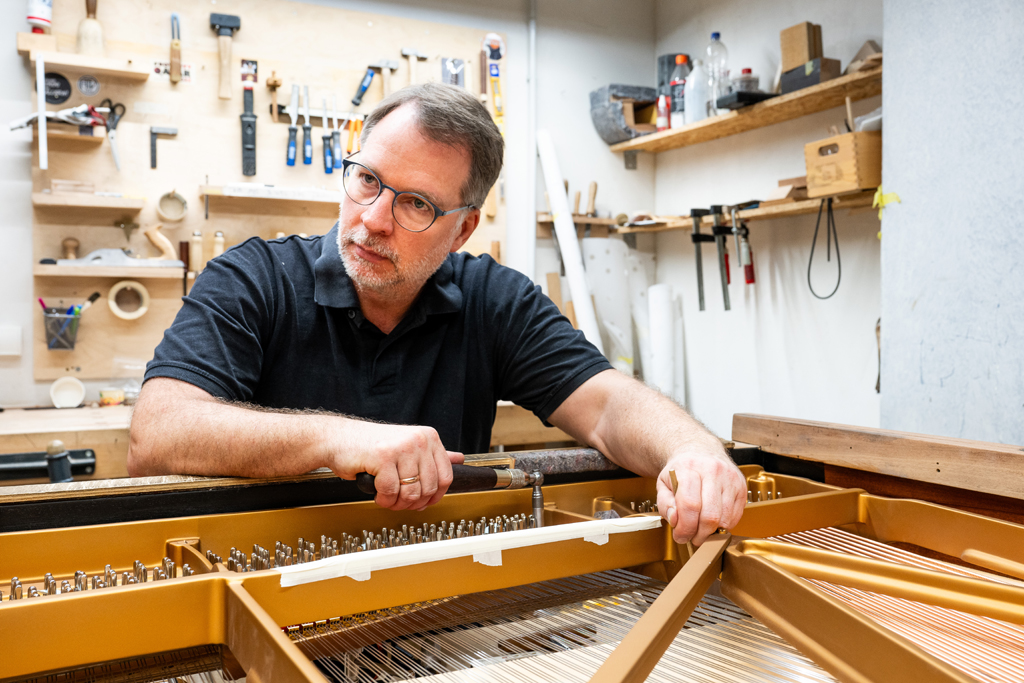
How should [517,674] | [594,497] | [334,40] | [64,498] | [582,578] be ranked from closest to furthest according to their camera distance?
[517,674] → [64,498] → [582,578] → [594,497] → [334,40]

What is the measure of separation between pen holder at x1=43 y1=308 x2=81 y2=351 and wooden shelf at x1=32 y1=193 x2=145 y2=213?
21.3 inches

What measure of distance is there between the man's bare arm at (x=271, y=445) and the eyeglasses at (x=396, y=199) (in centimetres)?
66

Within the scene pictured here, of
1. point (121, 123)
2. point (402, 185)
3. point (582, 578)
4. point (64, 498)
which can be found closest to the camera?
point (64, 498)

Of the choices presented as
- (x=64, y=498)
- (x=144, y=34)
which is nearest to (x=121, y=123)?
(x=144, y=34)

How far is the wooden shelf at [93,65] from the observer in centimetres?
353

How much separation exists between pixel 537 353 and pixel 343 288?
1.86ft

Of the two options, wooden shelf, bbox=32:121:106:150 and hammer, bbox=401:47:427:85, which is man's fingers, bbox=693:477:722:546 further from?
hammer, bbox=401:47:427:85

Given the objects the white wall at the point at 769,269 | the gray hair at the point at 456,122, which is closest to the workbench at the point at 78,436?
the gray hair at the point at 456,122

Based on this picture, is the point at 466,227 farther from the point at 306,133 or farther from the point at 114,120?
the point at 114,120

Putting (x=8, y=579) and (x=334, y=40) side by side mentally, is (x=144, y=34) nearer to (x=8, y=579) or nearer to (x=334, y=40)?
(x=334, y=40)

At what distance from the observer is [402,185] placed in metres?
1.86

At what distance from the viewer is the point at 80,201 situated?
3.57 meters

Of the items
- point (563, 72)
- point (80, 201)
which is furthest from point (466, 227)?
point (563, 72)

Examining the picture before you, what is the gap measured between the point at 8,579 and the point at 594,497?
100 cm
